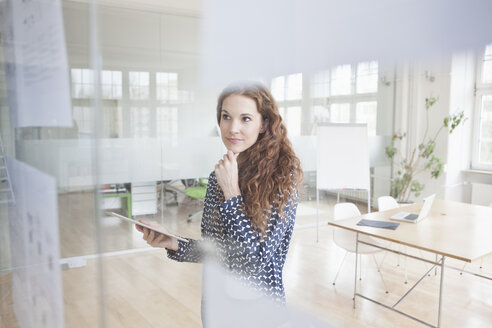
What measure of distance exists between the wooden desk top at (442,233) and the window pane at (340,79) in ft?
5.30

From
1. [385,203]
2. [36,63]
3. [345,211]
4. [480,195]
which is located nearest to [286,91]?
[480,195]

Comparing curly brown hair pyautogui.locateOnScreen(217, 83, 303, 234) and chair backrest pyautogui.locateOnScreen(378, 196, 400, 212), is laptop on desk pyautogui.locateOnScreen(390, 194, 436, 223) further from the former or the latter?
curly brown hair pyautogui.locateOnScreen(217, 83, 303, 234)

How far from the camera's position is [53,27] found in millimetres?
925

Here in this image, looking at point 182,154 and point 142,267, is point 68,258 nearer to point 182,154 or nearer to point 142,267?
point 142,267

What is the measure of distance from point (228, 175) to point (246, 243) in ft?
0.36

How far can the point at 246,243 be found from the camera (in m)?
0.59

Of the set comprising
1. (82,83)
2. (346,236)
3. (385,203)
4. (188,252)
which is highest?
(82,83)

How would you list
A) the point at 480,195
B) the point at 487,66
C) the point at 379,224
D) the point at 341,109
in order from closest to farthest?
the point at 487,66 < the point at 480,195 < the point at 341,109 < the point at 379,224

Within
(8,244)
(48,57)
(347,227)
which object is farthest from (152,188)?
(347,227)

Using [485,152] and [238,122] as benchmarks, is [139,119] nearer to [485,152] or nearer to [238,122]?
[238,122]

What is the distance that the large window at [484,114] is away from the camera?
0.95 ft

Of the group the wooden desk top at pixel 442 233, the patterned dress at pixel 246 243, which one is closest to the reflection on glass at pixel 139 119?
the patterned dress at pixel 246 243

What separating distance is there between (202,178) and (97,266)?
34cm

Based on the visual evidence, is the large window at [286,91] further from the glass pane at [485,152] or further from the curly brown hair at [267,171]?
the glass pane at [485,152]
